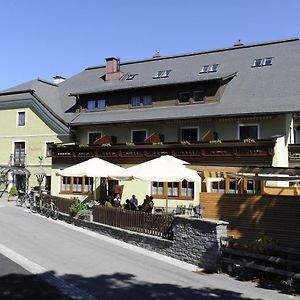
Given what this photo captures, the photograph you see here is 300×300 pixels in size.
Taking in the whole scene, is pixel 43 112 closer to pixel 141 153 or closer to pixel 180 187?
pixel 141 153

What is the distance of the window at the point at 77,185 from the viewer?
28.3 metres

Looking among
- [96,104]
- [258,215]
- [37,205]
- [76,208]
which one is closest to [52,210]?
[76,208]

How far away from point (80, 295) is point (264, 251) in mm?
5034

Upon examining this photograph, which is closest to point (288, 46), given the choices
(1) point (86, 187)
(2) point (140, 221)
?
(1) point (86, 187)

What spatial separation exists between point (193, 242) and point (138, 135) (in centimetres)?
1673

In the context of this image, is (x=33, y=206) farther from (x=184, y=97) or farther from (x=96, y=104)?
(x=184, y=97)

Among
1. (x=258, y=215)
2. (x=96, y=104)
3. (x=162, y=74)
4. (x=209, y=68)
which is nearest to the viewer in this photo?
(x=258, y=215)

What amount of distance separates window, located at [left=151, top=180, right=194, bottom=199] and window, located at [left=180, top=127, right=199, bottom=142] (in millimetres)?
4096

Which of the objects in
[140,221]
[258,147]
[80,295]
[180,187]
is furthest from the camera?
[180,187]

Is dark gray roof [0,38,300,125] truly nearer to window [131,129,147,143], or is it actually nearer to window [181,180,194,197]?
window [131,129,147,143]

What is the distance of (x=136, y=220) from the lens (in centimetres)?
1659

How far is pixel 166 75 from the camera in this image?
3281 cm

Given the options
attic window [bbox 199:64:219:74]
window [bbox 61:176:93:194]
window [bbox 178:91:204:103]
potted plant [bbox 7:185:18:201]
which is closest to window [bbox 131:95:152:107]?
window [bbox 178:91:204:103]

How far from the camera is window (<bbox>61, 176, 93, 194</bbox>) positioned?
28.3 meters
